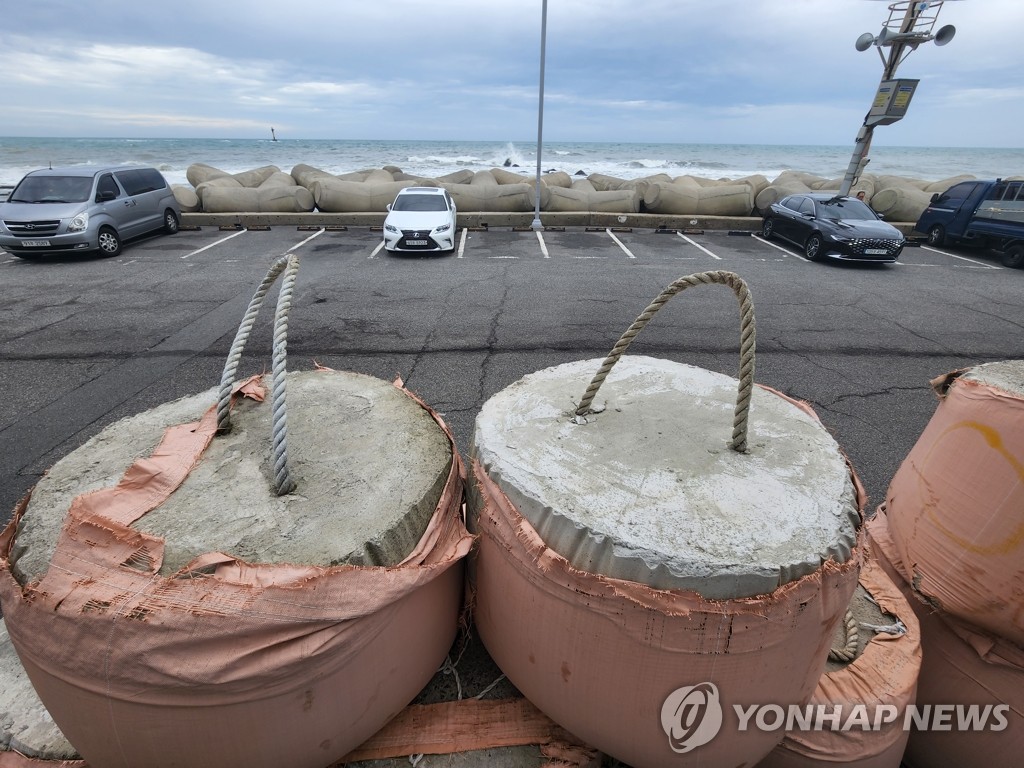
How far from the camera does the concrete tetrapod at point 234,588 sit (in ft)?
3.79

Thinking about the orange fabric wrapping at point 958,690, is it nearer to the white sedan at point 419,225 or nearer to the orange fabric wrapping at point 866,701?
the orange fabric wrapping at point 866,701

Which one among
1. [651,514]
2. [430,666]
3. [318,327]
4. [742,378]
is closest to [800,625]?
[651,514]

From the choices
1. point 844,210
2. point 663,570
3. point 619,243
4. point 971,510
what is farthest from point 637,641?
point 844,210

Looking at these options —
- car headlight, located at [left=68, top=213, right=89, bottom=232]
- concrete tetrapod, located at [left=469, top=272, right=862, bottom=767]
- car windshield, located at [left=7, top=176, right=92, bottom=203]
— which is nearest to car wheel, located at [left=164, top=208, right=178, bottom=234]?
car windshield, located at [left=7, top=176, right=92, bottom=203]

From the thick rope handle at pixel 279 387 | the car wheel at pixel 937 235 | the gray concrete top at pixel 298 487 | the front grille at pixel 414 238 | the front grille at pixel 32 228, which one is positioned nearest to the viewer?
the gray concrete top at pixel 298 487

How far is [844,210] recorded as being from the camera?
12.2 metres

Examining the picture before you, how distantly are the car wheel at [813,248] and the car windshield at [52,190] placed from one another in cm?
1610

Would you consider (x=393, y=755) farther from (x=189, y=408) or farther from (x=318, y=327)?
(x=318, y=327)

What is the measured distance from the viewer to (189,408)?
207 centimetres

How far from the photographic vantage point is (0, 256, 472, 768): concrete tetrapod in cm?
116

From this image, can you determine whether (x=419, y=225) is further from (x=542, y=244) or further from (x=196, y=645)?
(x=196, y=645)

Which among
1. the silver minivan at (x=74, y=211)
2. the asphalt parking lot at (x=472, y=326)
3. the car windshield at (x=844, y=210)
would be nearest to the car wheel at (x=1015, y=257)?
the asphalt parking lot at (x=472, y=326)

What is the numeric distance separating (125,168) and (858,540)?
1605 centimetres

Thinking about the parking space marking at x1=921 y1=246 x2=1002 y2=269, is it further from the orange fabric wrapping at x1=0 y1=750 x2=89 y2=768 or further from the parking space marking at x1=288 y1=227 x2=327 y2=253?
the orange fabric wrapping at x1=0 y1=750 x2=89 y2=768
